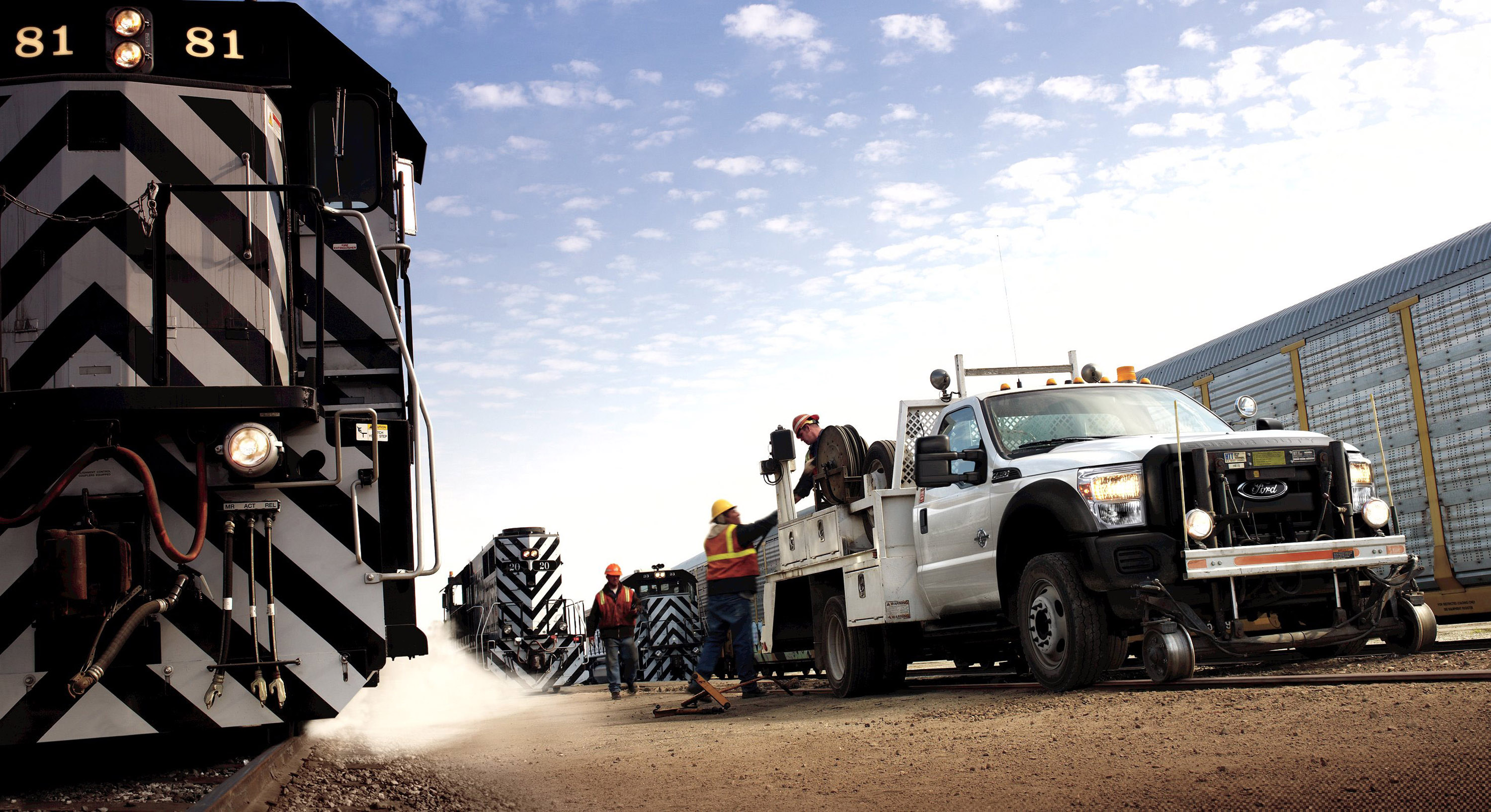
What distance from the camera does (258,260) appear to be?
5.79 metres

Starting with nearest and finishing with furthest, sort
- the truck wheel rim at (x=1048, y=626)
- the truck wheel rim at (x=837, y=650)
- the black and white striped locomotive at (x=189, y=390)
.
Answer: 1. the black and white striped locomotive at (x=189, y=390)
2. the truck wheel rim at (x=1048, y=626)
3. the truck wheel rim at (x=837, y=650)

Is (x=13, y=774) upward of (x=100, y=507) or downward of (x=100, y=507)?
downward

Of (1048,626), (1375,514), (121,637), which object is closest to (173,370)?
(121,637)

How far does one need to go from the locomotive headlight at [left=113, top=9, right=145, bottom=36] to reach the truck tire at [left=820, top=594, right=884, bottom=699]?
643cm

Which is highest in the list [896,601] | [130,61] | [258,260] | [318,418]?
[130,61]

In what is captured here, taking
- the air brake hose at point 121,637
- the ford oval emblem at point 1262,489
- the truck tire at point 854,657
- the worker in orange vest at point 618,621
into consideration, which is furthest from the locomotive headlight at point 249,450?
the worker in orange vest at point 618,621

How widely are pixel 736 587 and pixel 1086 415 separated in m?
4.29

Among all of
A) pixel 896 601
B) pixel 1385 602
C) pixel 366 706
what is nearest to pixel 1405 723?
pixel 1385 602

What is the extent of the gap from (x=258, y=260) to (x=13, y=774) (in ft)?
8.82

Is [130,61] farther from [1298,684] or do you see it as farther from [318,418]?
[1298,684]

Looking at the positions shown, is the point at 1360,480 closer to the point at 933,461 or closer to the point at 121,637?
the point at 933,461

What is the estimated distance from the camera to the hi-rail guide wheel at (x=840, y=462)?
9.66m

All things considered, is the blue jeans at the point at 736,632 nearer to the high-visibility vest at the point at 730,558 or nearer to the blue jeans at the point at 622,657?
the high-visibility vest at the point at 730,558

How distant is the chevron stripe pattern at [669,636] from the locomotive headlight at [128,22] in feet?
54.7
